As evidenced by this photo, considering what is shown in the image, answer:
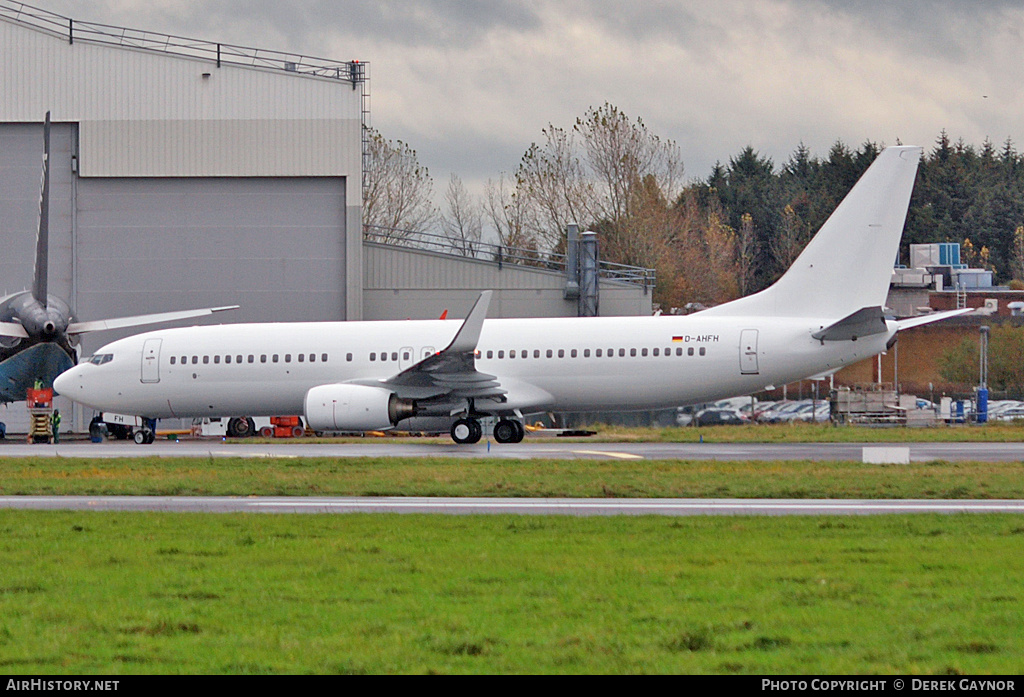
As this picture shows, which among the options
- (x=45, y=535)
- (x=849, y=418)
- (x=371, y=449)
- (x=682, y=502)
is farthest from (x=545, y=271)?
(x=45, y=535)

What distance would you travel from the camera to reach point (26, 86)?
4431cm

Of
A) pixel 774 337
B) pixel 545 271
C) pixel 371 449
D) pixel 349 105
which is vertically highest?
pixel 349 105

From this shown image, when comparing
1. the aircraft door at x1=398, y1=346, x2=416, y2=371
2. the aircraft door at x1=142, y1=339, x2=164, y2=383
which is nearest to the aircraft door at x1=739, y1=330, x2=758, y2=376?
the aircraft door at x1=398, y1=346, x2=416, y2=371

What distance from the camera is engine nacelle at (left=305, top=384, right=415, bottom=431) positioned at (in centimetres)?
2863

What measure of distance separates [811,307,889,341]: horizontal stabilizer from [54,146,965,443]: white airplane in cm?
3

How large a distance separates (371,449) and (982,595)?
21381 mm

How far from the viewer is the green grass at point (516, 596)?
23.2 feet

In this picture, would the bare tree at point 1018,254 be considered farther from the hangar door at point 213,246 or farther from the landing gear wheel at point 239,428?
the landing gear wheel at point 239,428

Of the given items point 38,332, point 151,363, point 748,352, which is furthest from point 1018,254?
point 151,363

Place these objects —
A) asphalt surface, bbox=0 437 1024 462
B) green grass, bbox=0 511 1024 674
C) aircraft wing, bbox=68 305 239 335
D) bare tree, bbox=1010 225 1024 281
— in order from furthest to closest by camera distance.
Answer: bare tree, bbox=1010 225 1024 281
aircraft wing, bbox=68 305 239 335
asphalt surface, bbox=0 437 1024 462
green grass, bbox=0 511 1024 674

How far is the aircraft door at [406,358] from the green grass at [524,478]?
7491 millimetres

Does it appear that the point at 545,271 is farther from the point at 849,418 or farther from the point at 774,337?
the point at 774,337

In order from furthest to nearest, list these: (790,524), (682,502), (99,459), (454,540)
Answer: (99,459)
(682,502)
(790,524)
(454,540)

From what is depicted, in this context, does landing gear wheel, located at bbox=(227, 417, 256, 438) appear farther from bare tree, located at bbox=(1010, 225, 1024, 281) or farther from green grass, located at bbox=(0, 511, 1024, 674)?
bare tree, located at bbox=(1010, 225, 1024, 281)
